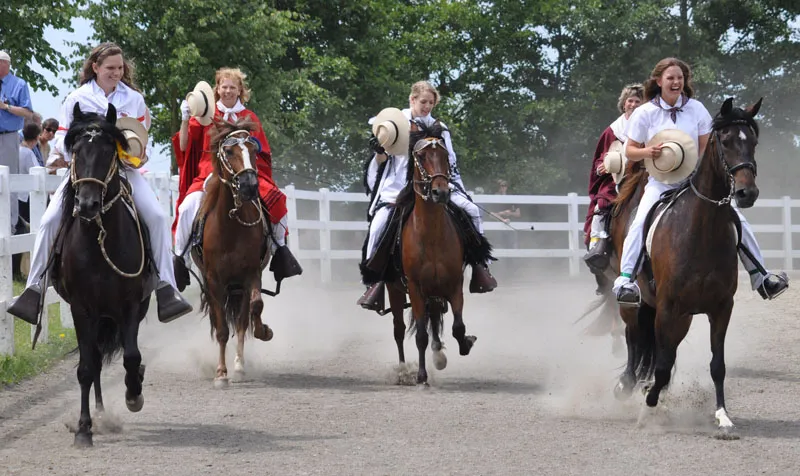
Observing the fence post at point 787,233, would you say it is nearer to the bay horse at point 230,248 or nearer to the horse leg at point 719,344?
the bay horse at point 230,248

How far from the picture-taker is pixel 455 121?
46.4m

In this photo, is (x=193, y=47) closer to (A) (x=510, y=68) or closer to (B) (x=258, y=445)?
(A) (x=510, y=68)

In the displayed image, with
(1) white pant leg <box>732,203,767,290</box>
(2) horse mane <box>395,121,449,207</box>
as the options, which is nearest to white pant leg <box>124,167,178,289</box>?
(2) horse mane <box>395,121,449,207</box>

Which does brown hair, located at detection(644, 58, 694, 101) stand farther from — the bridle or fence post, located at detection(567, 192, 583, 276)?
fence post, located at detection(567, 192, 583, 276)

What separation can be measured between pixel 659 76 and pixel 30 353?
6.09 meters

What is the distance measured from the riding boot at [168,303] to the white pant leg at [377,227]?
3.22 metres

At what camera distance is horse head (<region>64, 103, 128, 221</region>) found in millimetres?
7559

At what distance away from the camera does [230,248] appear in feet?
36.3

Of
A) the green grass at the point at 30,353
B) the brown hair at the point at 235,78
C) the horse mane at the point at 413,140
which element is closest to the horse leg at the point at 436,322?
the horse mane at the point at 413,140

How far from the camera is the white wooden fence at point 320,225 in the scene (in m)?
10.9

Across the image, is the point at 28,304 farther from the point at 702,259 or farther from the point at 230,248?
the point at 702,259

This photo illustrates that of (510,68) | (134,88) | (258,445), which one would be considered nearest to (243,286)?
(134,88)

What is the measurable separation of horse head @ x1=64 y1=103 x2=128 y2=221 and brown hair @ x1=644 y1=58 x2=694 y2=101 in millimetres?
3825

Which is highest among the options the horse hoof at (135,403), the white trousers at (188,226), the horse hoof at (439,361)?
the white trousers at (188,226)
